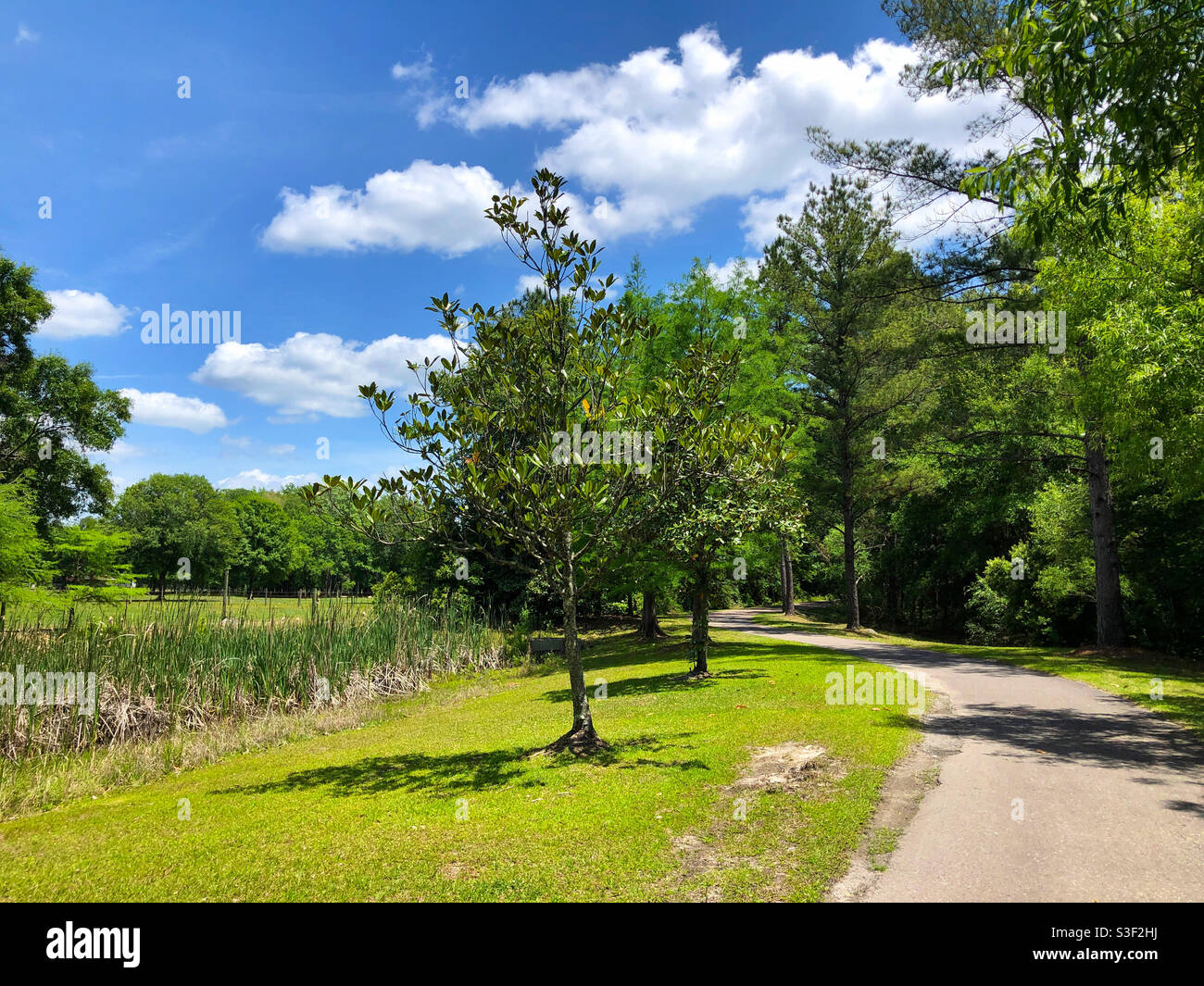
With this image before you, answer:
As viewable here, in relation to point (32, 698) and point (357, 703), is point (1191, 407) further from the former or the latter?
point (32, 698)

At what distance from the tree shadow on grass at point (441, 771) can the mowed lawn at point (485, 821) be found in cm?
5

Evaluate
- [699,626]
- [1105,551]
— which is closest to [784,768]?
[699,626]

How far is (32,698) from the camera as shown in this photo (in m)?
10.5

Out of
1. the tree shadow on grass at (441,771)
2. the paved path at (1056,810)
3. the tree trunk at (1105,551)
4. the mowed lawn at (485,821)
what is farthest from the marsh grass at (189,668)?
the tree trunk at (1105,551)

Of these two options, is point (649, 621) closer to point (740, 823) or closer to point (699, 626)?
point (699, 626)

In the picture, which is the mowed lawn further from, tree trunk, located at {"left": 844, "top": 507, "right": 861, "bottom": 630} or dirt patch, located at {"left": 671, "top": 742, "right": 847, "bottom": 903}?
tree trunk, located at {"left": 844, "top": 507, "right": 861, "bottom": 630}

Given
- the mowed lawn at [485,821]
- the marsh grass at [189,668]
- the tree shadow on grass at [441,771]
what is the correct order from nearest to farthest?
the mowed lawn at [485,821] < the tree shadow on grass at [441,771] < the marsh grass at [189,668]

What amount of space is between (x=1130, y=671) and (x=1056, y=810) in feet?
38.5

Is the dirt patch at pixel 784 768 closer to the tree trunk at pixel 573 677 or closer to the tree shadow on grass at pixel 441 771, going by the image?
the tree shadow on grass at pixel 441 771

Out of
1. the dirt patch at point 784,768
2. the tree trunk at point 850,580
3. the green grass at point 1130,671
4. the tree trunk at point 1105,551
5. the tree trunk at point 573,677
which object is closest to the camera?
the dirt patch at point 784,768

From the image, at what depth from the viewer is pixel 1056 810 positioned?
6504 mm

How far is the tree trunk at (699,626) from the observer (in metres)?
15.2

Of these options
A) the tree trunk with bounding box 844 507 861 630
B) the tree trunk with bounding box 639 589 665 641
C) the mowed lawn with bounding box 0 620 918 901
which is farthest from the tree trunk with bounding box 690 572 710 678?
the tree trunk with bounding box 844 507 861 630

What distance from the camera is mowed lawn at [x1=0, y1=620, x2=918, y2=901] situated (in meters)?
5.43
